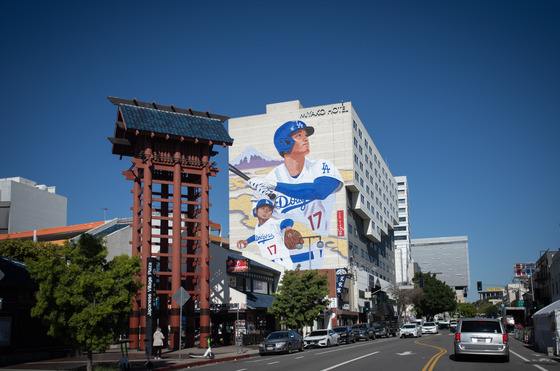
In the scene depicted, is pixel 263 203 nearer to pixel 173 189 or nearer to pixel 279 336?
pixel 173 189

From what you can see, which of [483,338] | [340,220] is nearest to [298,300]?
[483,338]

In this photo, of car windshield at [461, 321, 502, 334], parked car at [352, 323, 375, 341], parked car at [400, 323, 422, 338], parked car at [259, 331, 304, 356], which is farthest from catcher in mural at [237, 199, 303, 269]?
car windshield at [461, 321, 502, 334]

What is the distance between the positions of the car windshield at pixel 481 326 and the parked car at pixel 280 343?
13803 millimetres

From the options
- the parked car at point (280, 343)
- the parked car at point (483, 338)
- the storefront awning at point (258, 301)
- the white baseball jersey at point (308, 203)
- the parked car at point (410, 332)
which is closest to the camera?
the parked car at point (483, 338)

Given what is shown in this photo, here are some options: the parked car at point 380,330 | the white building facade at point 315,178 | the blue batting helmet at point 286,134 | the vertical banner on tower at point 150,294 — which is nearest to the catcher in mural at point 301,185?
the blue batting helmet at point 286,134

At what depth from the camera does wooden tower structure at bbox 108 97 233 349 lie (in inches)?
1594

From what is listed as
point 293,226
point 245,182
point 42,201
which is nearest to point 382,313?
point 293,226

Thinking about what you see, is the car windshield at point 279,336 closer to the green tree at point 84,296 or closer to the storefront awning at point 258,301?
the storefront awning at point 258,301

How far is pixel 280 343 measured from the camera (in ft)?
113

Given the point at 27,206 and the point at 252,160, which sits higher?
the point at 252,160

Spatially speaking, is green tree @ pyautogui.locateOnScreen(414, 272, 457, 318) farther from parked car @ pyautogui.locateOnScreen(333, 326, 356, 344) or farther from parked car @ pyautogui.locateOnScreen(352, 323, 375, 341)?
parked car @ pyautogui.locateOnScreen(333, 326, 356, 344)

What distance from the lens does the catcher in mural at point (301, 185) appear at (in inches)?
3524

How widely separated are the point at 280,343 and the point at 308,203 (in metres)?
56.7

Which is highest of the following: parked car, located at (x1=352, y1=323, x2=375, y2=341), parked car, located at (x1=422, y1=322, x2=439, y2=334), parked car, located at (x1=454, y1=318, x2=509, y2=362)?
parked car, located at (x1=454, y1=318, x2=509, y2=362)
